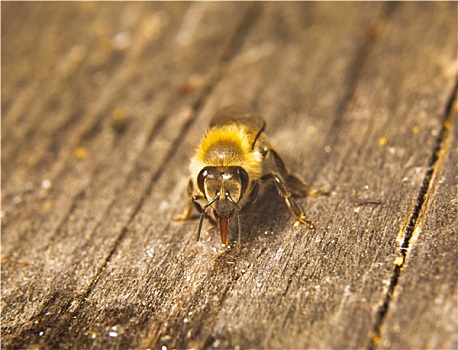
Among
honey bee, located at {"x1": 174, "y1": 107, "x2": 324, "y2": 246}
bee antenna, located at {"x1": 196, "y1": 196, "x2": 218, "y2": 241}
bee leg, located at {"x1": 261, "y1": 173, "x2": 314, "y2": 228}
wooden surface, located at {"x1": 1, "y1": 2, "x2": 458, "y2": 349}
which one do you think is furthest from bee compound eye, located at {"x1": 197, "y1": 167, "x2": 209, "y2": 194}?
bee leg, located at {"x1": 261, "y1": 173, "x2": 314, "y2": 228}

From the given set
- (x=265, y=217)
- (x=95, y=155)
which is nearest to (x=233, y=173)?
(x=265, y=217)

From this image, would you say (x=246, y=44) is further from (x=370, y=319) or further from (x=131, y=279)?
(x=370, y=319)

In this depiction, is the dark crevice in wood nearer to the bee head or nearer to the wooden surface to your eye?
the wooden surface

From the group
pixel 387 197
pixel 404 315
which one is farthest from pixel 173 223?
pixel 404 315

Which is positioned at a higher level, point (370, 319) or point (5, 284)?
point (370, 319)

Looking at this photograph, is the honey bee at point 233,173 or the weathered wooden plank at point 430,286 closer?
the weathered wooden plank at point 430,286

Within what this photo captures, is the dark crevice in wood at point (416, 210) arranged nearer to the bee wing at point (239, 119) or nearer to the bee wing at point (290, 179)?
the bee wing at point (290, 179)

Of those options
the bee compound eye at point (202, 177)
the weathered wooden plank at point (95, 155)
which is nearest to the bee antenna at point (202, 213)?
the bee compound eye at point (202, 177)
